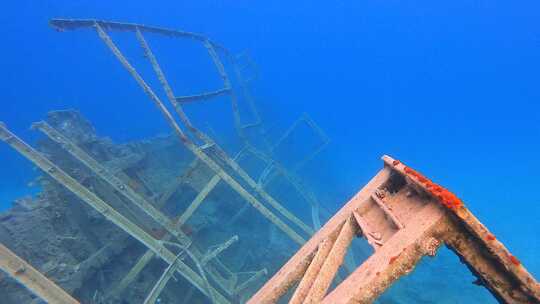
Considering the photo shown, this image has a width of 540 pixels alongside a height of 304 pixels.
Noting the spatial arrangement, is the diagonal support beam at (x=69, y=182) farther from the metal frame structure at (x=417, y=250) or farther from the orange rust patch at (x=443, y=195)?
the orange rust patch at (x=443, y=195)

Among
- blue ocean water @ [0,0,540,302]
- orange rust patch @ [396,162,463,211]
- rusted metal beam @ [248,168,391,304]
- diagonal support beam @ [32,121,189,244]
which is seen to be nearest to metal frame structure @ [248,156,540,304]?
orange rust patch @ [396,162,463,211]

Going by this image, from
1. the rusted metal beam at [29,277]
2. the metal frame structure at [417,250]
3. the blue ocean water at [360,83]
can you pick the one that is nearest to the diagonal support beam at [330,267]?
the metal frame structure at [417,250]

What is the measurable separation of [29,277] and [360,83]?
10968cm

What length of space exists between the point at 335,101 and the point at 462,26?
97.5 m

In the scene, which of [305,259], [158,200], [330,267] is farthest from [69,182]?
[330,267]

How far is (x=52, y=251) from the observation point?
5.39 m

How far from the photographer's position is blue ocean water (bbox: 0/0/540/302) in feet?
101

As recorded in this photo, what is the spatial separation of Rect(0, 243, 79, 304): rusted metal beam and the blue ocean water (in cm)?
1448

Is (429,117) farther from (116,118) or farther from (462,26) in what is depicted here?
(462,26)

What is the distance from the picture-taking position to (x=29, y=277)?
3285 millimetres

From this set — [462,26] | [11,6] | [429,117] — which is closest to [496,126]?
[429,117]

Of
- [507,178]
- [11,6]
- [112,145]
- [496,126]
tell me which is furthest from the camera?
[11,6]

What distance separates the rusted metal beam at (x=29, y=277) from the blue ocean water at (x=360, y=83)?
570 inches

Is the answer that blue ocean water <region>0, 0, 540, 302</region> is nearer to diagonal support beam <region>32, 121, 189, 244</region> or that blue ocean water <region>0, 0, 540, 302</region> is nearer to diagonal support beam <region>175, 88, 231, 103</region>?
diagonal support beam <region>175, 88, 231, 103</region>
